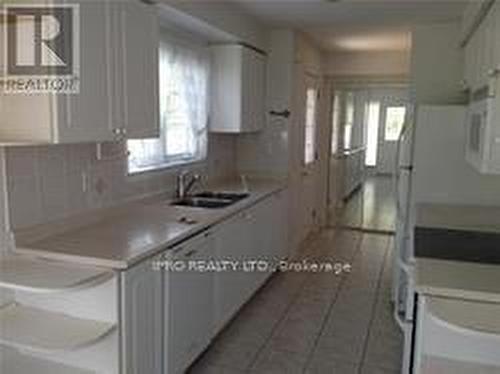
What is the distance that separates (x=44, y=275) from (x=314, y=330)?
206 cm

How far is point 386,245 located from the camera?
18.4 feet

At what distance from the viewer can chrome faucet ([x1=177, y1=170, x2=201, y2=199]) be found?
11.7 feet

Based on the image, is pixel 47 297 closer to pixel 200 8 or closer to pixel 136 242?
pixel 136 242

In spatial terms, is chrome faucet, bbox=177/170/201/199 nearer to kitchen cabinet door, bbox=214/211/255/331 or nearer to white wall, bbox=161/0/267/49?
kitchen cabinet door, bbox=214/211/255/331

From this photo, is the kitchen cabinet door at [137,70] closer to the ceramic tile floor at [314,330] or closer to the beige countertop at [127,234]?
the beige countertop at [127,234]

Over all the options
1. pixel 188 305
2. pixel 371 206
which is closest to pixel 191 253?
pixel 188 305

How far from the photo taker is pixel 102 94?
2.14 metres

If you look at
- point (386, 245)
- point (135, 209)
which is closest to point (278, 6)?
→ point (135, 209)

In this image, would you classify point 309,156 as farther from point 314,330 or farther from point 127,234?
point 127,234

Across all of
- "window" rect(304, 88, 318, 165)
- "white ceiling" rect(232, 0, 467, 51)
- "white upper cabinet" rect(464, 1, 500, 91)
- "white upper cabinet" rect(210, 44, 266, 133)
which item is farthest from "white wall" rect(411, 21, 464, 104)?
"white upper cabinet" rect(210, 44, 266, 133)

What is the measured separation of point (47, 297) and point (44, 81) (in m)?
0.99

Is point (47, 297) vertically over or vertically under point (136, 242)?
under

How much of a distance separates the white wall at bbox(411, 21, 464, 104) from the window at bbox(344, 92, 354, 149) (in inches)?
90.6

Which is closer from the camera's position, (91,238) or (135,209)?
(91,238)
